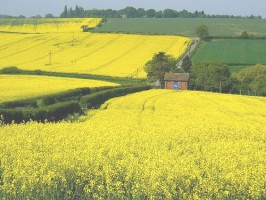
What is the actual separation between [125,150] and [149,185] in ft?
13.7

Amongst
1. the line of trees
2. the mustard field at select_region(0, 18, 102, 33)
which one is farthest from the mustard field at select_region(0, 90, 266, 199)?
the mustard field at select_region(0, 18, 102, 33)

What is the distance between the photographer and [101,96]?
43.1 metres

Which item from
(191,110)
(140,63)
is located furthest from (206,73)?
(191,110)

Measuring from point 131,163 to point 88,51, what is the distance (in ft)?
294

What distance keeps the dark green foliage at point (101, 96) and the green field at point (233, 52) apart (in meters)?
41.9

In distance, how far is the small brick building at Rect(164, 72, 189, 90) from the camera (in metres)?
73.8

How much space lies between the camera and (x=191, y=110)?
3531 centimetres

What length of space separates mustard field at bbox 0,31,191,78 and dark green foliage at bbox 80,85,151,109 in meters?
25.1

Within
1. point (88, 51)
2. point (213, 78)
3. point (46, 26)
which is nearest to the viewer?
point (213, 78)

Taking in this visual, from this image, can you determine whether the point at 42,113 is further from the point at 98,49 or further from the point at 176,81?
the point at 98,49

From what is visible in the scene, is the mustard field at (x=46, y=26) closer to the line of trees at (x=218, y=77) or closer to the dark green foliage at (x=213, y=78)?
the line of trees at (x=218, y=77)

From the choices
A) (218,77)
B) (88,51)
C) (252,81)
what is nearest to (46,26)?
(88,51)

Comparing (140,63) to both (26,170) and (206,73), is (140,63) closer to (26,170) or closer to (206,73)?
(206,73)

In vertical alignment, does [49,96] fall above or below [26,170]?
below
